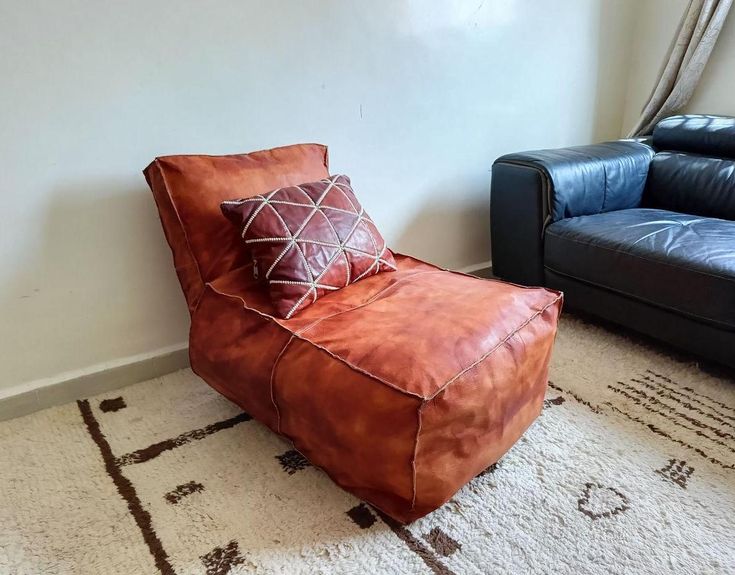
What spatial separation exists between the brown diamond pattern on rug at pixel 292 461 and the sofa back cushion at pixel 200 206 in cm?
51

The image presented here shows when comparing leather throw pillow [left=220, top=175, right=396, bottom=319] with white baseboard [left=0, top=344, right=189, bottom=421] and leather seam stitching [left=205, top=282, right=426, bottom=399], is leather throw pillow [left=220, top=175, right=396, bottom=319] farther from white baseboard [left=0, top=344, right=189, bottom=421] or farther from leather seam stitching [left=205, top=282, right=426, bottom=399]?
white baseboard [left=0, top=344, right=189, bottom=421]

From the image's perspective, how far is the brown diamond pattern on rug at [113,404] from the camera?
5.51ft

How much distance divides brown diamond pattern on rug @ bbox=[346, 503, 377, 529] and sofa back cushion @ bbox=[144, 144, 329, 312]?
740 millimetres

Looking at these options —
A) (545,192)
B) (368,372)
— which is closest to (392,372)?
(368,372)

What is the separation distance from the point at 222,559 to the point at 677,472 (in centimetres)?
112

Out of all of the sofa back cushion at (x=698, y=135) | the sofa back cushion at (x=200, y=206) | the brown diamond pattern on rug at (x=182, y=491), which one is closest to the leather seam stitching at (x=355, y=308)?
the sofa back cushion at (x=200, y=206)

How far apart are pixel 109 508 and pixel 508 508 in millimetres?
946

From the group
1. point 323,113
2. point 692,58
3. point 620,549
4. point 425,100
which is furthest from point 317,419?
point 692,58

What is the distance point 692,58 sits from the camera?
2566mm

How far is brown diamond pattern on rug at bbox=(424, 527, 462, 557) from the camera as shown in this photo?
115 centimetres

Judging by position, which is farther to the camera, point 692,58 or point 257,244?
point 692,58

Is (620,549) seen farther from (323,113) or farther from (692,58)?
(692,58)

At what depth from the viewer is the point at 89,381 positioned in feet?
5.67

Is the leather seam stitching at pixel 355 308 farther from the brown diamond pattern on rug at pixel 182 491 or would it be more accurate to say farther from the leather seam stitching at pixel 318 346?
the brown diamond pattern on rug at pixel 182 491
